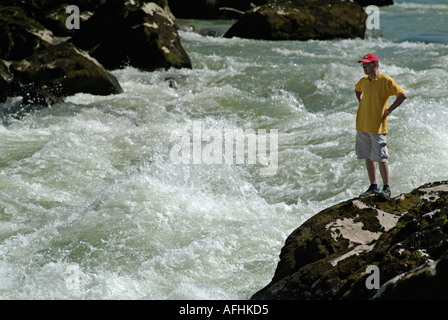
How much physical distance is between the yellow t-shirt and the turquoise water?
1.34 metres

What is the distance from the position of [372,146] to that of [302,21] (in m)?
11.6

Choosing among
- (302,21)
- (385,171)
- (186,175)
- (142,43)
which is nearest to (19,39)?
(142,43)

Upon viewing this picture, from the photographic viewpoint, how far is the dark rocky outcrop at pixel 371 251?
11.0ft

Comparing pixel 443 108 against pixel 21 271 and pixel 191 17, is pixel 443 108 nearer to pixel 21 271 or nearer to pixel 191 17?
pixel 21 271

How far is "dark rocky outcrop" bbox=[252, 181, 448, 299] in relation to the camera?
3.35 m

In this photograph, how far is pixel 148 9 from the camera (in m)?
13.8

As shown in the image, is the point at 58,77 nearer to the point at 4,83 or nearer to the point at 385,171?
the point at 4,83

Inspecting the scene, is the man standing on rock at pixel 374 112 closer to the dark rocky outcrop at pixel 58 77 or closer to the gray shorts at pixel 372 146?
the gray shorts at pixel 372 146

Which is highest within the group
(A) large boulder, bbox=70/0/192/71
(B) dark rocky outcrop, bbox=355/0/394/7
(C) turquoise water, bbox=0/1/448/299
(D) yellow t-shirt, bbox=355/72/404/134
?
(D) yellow t-shirt, bbox=355/72/404/134

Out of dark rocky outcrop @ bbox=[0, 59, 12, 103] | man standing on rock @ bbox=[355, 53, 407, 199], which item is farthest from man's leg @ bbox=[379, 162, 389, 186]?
dark rocky outcrop @ bbox=[0, 59, 12, 103]

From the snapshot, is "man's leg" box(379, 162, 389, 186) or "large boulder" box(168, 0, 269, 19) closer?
"man's leg" box(379, 162, 389, 186)

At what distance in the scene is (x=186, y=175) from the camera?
26.3ft

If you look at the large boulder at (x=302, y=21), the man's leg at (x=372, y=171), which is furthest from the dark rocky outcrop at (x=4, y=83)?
the large boulder at (x=302, y=21)

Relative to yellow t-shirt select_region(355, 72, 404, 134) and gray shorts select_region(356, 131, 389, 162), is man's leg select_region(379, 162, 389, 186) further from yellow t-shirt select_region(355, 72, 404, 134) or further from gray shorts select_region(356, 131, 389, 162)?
yellow t-shirt select_region(355, 72, 404, 134)
